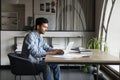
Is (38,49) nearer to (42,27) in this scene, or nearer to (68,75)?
(42,27)

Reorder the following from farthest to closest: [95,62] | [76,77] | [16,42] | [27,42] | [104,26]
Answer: [16,42], [104,26], [76,77], [27,42], [95,62]

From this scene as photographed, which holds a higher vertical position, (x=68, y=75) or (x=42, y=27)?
(x=42, y=27)

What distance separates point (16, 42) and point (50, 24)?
3.54 feet

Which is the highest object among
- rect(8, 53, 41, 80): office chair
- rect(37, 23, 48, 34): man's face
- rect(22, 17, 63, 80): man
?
rect(37, 23, 48, 34): man's face

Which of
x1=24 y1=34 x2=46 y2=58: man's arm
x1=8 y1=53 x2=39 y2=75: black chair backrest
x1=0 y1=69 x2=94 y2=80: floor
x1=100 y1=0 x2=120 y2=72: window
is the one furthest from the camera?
x1=100 y1=0 x2=120 y2=72: window

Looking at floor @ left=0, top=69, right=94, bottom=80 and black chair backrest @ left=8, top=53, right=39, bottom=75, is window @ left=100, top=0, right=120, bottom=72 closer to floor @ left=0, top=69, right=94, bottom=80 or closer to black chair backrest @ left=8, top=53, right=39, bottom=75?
floor @ left=0, top=69, right=94, bottom=80

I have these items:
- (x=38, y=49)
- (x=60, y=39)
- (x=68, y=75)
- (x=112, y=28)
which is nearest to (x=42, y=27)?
(x=38, y=49)

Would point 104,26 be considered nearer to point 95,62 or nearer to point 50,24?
point 50,24

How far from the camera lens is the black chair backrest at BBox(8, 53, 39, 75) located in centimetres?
440

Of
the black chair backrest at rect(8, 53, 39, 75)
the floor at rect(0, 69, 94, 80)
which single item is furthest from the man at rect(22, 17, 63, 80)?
the floor at rect(0, 69, 94, 80)

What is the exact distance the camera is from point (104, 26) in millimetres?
7133

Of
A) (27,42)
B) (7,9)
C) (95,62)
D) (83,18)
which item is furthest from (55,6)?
(95,62)

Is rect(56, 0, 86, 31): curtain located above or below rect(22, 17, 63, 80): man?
above

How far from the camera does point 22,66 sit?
14.7 feet
